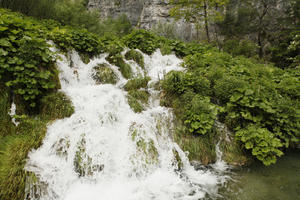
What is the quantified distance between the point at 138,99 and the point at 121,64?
2.40 m

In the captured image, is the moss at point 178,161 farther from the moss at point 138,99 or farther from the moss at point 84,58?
the moss at point 84,58

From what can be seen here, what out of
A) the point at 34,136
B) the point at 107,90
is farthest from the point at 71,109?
the point at 107,90

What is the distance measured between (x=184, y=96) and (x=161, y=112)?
32.4 inches

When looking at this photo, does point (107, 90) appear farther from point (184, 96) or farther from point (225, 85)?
point (225, 85)

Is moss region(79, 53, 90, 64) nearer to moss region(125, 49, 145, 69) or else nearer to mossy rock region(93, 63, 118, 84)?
mossy rock region(93, 63, 118, 84)

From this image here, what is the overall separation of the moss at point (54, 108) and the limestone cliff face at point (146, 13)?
45.9 feet

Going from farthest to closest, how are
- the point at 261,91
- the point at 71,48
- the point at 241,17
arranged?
the point at 241,17, the point at 71,48, the point at 261,91

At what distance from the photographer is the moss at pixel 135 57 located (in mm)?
7016

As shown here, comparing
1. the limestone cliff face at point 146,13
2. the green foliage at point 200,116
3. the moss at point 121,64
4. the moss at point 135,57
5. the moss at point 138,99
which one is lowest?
the green foliage at point 200,116

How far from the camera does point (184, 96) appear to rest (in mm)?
4285

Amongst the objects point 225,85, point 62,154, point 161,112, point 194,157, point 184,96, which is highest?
point 225,85

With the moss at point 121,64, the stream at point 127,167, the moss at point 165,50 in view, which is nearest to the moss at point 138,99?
the stream at point 127,167

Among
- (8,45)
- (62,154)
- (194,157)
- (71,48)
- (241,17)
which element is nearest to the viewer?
(62,154)

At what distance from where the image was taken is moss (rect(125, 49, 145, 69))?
7.02 meters
